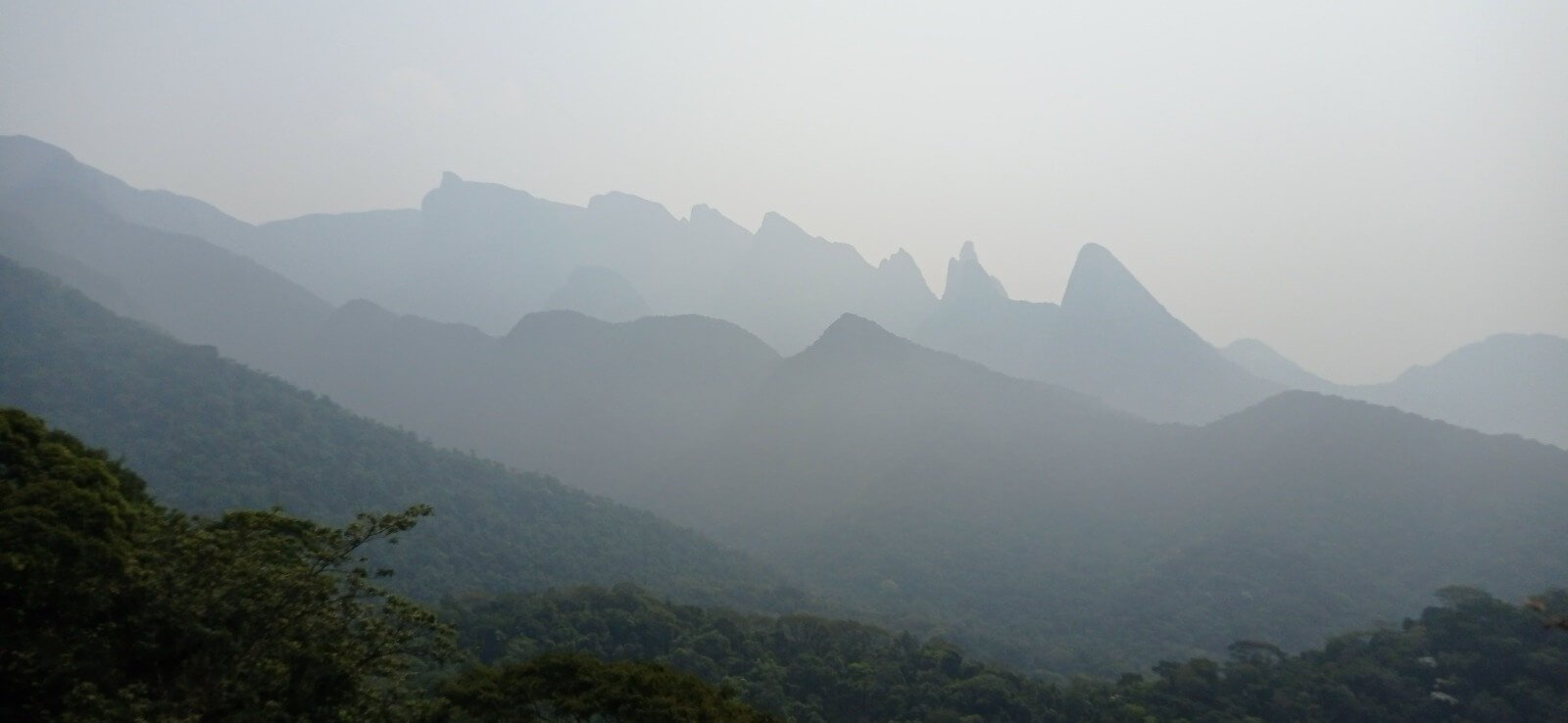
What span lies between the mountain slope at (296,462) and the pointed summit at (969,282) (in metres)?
112

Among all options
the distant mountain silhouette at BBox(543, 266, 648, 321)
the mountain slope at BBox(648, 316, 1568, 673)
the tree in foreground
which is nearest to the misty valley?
the tree in foreground

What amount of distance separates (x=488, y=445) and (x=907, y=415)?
50.5 metres

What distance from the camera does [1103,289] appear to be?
Result: 152 m

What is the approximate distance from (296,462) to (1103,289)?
131 m

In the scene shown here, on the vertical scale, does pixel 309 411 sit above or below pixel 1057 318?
below

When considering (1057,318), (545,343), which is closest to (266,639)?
(545,343)

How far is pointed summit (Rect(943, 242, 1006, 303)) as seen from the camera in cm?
16800

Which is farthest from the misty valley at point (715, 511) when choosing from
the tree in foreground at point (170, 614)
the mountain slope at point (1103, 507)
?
the mountain slope at point (1103, 507)

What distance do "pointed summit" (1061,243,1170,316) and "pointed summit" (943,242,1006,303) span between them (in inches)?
667

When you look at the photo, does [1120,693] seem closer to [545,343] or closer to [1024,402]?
[1024,402]

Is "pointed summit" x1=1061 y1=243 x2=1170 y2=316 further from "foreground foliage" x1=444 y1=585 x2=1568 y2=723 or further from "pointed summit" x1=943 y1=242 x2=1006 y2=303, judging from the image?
"foreground foliage" x1=444 y1=585 x2=1568 y2=723

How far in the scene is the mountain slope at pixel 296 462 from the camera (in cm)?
5050

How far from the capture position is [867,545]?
73062mm

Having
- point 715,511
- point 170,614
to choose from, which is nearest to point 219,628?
point 170,614
